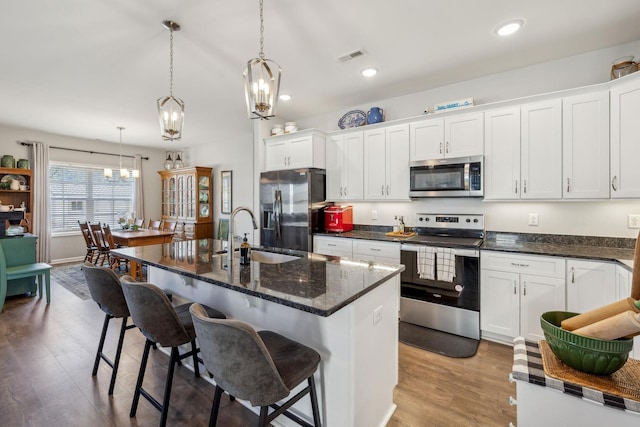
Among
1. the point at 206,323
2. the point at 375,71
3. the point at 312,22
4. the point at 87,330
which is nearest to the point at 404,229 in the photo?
the point at 375,71

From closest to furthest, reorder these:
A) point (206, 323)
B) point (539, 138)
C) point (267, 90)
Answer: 1. point (206, 323)
2. point (267, 90)
3. point (539, 138)

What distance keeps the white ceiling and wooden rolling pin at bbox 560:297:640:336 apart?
6.96ft

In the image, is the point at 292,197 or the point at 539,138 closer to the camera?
the point at 539,138

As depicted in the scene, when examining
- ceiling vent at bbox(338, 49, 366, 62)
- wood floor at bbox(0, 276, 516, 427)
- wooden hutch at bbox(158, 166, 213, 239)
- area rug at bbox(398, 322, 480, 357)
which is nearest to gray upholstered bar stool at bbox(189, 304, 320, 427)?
wood floor at bbox(0, 276, 516, 427)

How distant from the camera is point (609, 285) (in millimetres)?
2264

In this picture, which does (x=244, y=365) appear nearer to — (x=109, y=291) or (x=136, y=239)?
(x=109, y=291)

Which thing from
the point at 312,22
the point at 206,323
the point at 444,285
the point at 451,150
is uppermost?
the point at 312,22

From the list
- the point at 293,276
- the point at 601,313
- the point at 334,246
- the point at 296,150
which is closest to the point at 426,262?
the point at 334,246

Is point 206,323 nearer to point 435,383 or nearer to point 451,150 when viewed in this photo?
point 435,383

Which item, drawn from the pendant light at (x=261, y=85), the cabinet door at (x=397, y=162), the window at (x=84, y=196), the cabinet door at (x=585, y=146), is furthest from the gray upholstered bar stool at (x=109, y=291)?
the window at (x=84, y=196)

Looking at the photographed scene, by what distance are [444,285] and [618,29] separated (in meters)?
2.61

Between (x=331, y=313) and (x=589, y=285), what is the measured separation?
95.9 inches

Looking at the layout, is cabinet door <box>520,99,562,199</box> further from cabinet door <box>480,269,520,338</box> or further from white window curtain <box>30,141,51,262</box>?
white window curtain <box>30,141,51,262</box>

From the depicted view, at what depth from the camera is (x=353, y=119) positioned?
4.09 m
